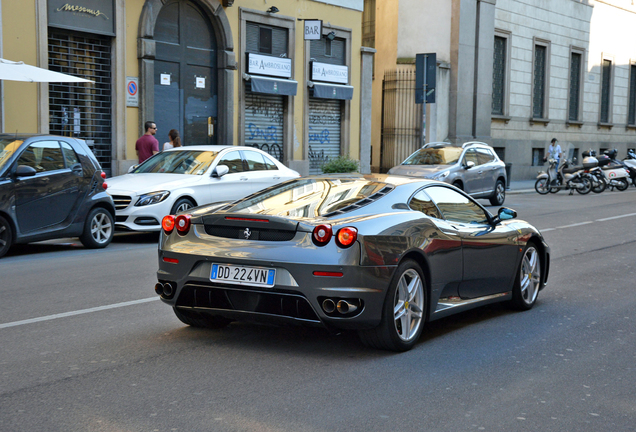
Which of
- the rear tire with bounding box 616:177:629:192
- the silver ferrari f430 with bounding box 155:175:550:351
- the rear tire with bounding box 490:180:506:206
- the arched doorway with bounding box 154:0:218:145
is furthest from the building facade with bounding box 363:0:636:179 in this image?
the silver ferrari f430 with bounding box 155:175:550:351

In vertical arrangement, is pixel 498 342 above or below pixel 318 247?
below

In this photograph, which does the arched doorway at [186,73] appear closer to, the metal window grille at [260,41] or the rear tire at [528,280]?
the metal window grille at [260,41]

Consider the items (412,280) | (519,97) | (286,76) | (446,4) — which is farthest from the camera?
(519,97)

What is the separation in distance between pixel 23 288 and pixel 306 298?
13.5 feet

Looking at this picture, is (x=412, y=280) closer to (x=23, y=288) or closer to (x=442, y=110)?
(x=23, y=288)

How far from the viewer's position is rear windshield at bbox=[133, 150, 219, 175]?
13633 mm

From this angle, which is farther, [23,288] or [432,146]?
[432,146]

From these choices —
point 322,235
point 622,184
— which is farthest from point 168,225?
point 622,184

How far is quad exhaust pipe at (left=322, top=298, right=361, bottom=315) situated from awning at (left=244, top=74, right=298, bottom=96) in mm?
17754

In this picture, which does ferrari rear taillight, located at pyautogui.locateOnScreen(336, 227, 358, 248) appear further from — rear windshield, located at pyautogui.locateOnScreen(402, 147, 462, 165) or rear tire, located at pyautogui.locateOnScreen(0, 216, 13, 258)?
rear windshield, located at pyautogui.locateOnScreen(402, 147, 462, 165)

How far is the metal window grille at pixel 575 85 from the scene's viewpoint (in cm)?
3994

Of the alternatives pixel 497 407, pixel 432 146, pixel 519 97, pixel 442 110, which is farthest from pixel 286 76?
pixel 497 407

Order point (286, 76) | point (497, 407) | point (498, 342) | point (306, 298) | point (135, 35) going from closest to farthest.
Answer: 1. point (497, 407)
2. point (306, 298)
3. point (498, 342)
4. point (135, 35)
5. point (286, 76)

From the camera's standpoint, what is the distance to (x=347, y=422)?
4.16m
